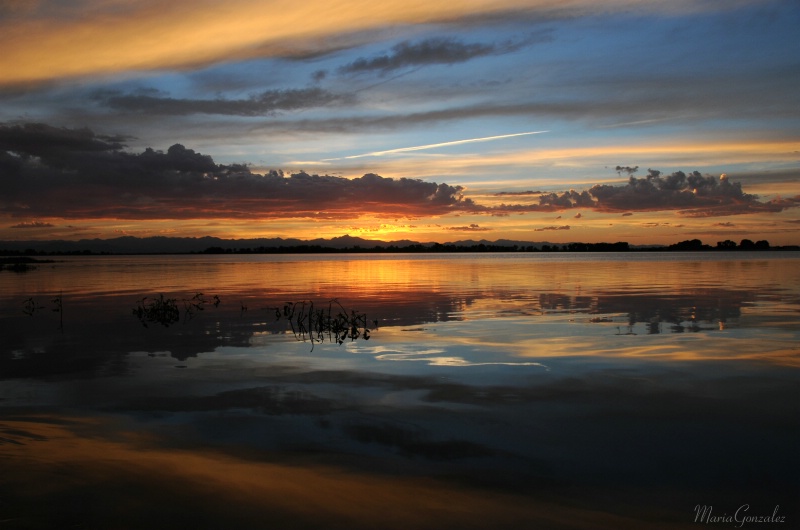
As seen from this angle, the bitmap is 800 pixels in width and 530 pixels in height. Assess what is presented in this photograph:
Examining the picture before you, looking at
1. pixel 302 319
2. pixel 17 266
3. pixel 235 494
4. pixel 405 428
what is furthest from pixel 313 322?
pixel 17 266

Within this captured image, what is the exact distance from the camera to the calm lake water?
7.47m

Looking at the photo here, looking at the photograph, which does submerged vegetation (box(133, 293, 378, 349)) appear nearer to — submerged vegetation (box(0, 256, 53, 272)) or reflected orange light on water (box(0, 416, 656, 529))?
reflected orange light on water (box(0, 416, 656, 529))

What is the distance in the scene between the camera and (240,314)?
29.5 metres

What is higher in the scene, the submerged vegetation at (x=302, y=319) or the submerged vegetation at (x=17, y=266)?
the submerged vegetation at (x=17, y=266)

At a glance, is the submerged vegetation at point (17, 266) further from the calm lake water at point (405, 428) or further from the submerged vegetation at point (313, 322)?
the calm lake water at point (405, 428)

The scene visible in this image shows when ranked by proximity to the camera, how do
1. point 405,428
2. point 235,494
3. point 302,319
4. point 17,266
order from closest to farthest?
point 235,494, point 405,428, point 302,319, point 17,266

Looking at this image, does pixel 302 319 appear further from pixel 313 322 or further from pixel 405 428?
pixel 405 428

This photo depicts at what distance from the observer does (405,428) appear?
10609 mm

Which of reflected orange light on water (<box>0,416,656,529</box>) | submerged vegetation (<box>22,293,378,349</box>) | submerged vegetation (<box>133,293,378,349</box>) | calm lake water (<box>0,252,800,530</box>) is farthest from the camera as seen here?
submerged vegetation (<box>22,293,378,349</box>)

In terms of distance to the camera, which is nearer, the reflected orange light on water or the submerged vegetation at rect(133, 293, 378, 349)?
the reflected orange light on water

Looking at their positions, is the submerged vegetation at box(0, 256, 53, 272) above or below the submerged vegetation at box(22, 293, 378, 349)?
above

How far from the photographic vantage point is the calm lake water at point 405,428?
24.5 feet

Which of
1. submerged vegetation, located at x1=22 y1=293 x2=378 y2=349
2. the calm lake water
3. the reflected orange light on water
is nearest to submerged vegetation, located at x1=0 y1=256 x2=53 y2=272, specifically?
submerged vegetation, located at x1=22 y1=293 x2=378 y2=349

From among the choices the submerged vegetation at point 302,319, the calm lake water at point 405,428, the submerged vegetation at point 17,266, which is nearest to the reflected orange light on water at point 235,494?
the calm lake water at point 405,428
